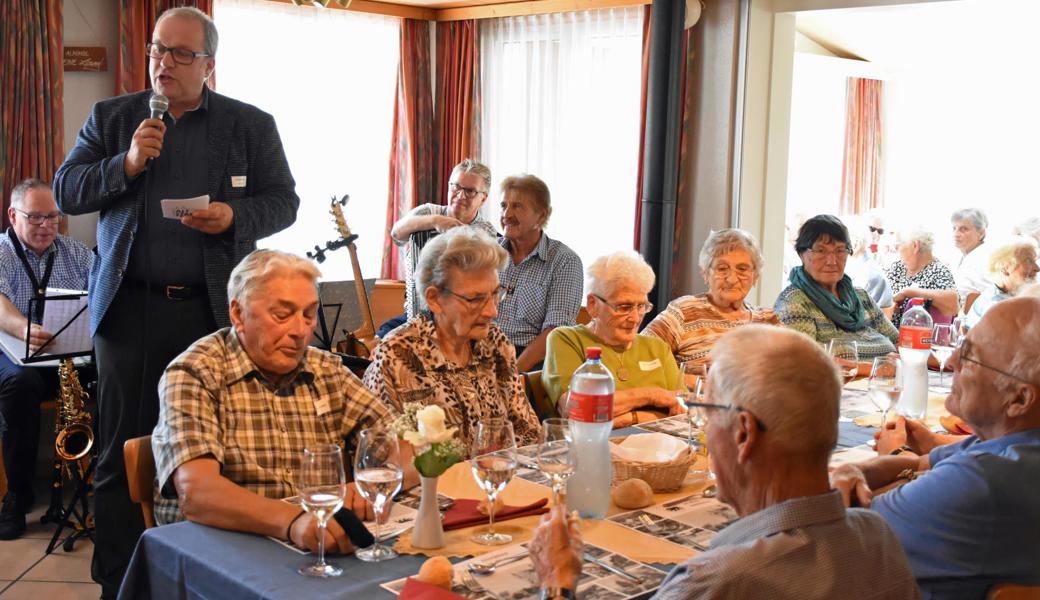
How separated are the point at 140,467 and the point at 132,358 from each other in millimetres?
937

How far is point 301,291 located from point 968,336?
148 cm

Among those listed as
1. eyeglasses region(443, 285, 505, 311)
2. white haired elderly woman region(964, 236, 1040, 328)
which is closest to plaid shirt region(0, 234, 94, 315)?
eyeglasses region(443, 285, 505, 311)

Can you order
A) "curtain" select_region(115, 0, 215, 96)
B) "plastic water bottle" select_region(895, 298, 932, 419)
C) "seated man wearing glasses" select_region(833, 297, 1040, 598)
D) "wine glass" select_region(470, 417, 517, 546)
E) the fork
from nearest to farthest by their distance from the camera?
the fork
"seated man wearing glasses" select_region(833, 297, 1040, 598)
"wine glass" select_region(470, 417, 517, 546)
"plastic water bottle" select_region(895, 298, 932, 419)
"curtain" select_region(115, 0, 215, 96)

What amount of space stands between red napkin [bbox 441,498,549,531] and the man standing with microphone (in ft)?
4.48

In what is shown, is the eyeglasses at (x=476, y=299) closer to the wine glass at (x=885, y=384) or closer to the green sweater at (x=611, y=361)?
the green sweater at (x=611, y=361)

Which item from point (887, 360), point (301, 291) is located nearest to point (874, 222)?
point (887, 360)

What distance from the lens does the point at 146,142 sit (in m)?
2.87

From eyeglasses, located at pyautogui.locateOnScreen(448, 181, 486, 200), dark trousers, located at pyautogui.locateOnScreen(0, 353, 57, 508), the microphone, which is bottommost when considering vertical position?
dark trousers, located at pyautogui.locateOnScreen(0, 353, 57, 508)

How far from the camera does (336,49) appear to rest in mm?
7328

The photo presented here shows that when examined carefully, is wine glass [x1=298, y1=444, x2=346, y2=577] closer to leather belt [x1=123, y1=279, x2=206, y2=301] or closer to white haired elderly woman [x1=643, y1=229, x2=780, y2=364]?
leather belt [x1=123, y1=279, x2=206, y2=301]

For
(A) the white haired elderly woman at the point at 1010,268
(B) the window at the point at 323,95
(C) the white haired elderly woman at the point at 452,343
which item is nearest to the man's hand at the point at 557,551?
(C) the white haired elderly woman at the point at 452,343

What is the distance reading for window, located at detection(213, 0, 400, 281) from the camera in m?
6.84

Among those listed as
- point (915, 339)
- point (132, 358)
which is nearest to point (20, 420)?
point (132, 358)

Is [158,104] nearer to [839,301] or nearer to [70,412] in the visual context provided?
[70,412]
